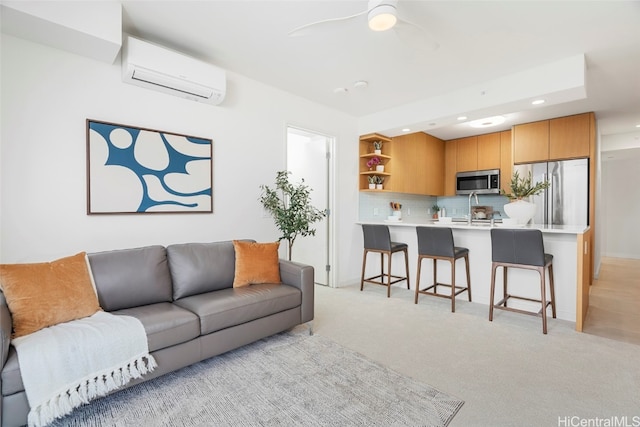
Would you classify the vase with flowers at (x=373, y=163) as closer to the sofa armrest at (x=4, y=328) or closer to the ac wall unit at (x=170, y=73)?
the ac wall unit at (x=170, y=73)

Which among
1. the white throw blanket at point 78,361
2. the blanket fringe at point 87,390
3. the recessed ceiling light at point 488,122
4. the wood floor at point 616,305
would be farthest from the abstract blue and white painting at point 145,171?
the recessed ceiling light at point 488,122

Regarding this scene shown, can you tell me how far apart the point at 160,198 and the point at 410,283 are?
341 centimetres

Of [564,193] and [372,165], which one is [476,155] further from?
[372,165]

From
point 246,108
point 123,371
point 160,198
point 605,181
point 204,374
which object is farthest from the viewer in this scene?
point 605,181

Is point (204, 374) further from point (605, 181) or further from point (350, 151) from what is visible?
point (605, 181)

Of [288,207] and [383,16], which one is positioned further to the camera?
[288,207]

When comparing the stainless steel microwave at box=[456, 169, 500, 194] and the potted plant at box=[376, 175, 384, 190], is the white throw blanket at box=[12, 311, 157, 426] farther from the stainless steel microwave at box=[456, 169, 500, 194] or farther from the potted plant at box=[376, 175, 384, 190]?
the stainless steel microwave at box=[456, 169, 500, 194]

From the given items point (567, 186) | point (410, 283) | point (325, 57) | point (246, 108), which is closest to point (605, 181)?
point (567, 186)

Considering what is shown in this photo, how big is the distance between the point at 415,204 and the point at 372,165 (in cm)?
187

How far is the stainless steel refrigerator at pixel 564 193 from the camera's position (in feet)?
14.4

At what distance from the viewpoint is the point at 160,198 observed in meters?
2.73

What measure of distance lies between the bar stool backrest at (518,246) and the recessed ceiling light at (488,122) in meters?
2.39

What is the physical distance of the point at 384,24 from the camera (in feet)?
6.02

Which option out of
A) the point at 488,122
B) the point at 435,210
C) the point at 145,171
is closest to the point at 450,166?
the point at 435,210
